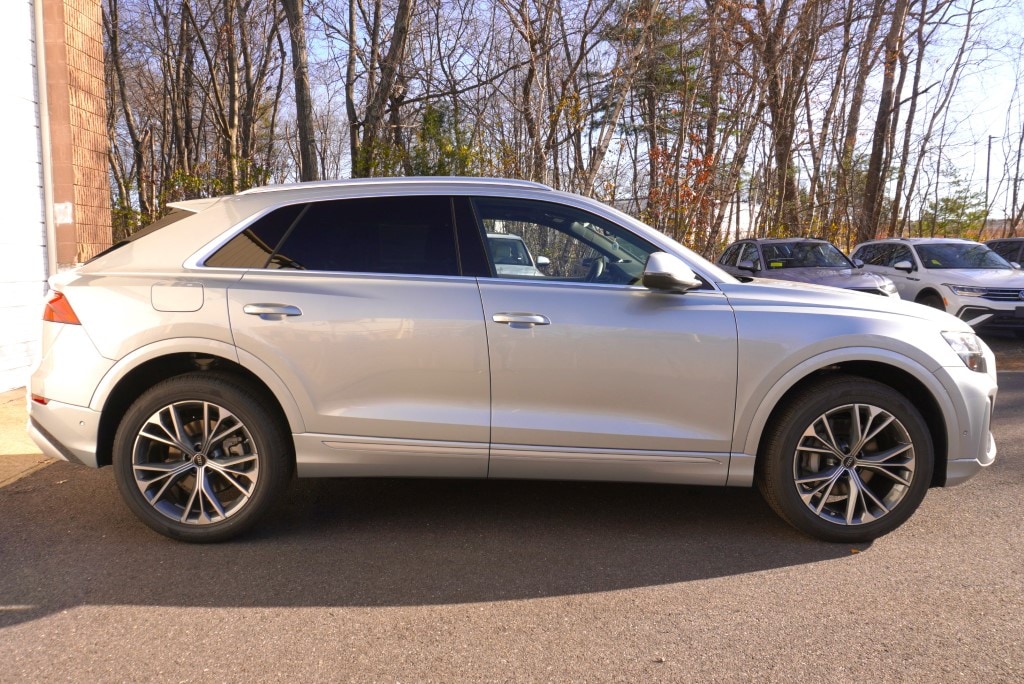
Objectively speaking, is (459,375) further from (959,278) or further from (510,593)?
(959,278)

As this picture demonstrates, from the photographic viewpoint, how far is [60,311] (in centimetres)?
430

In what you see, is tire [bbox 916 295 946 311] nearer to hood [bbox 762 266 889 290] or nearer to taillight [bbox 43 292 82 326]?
hood [bbox 762 266 889 290]

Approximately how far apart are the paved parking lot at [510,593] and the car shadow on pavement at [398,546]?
2 centimetres

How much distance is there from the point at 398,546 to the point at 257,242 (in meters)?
1.76

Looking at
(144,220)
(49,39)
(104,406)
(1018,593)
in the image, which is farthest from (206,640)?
(144,220)

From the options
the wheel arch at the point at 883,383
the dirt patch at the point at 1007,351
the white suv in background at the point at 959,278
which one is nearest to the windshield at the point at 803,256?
the white suv in background at the point at 959,278

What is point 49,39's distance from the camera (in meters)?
8.29

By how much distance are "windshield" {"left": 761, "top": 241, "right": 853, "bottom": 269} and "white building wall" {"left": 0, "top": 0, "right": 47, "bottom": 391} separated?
1063cm

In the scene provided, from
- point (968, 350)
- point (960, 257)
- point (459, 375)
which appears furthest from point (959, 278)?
point (459, 375)

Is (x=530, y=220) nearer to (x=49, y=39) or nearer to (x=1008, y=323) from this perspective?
(x=49, y=39)

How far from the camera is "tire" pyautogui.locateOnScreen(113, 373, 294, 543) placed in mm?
4211

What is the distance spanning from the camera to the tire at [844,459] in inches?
168

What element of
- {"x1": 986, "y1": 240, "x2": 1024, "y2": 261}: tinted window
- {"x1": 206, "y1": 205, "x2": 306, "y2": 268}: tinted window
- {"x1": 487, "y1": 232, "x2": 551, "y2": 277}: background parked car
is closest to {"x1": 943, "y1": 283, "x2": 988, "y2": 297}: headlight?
{"x1": 986, "y1": 240, "x2": 1024, "y2": 261}: tinted window

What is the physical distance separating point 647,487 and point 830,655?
2.24m
